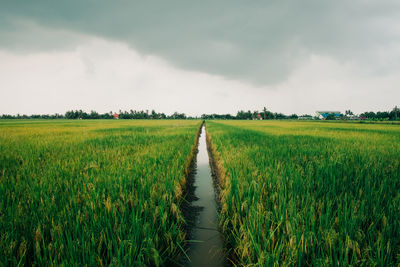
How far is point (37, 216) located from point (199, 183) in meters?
3.01

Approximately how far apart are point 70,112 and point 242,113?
92.2m

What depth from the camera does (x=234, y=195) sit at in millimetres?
2424

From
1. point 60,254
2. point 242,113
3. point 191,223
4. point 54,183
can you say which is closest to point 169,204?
point 191,223

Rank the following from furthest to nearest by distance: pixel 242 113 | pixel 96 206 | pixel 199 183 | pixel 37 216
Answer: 1. pixel 242 113
2. pixel 199 183
3. pixel 96 206
4. pixel 37 216

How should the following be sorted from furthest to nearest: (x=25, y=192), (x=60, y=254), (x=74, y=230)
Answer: (x=25, y=192), (x=74, y=230), (x=60, y=254)

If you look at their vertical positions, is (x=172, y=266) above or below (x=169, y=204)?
below

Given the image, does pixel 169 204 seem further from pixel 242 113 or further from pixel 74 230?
pixel 242 113

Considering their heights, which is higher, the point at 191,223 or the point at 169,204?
the point at 169,204

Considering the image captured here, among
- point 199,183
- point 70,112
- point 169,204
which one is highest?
point 70,112

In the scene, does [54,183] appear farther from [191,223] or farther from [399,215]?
[399,215]

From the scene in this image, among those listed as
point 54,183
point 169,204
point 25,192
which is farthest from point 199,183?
point 25,192

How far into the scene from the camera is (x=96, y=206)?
1838mm

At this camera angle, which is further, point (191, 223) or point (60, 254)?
point (191, 223)

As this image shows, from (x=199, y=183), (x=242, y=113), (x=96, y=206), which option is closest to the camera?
(x=96, y=206)
